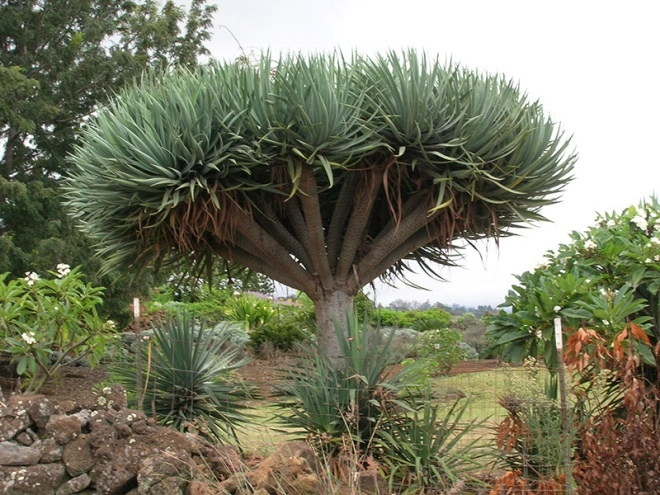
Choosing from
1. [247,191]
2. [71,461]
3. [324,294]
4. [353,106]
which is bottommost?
[71,461]

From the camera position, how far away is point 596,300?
19.8ft

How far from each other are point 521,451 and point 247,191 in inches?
146

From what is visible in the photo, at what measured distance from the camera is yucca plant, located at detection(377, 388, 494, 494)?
20.2ft

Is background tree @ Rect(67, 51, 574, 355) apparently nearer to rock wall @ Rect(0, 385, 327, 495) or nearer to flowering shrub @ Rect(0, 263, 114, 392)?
flowering shrub @ Rect(0, 263, 114, 392)

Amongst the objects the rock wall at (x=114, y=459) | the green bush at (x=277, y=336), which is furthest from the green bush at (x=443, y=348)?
the rock wall at (x=114, y=459)

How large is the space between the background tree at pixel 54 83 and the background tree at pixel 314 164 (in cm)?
654

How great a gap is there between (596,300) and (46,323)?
202 inches

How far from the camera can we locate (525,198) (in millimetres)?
8586

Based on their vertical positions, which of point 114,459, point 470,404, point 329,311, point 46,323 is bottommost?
point 114,459

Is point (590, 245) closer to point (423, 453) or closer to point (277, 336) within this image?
point (423, 453)

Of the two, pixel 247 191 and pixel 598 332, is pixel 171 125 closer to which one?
pixel 247 191

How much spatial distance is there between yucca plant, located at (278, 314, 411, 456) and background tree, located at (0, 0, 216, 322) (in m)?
8.86

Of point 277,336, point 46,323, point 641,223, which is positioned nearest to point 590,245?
point 641,223

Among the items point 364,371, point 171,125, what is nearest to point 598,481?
point 364,371
